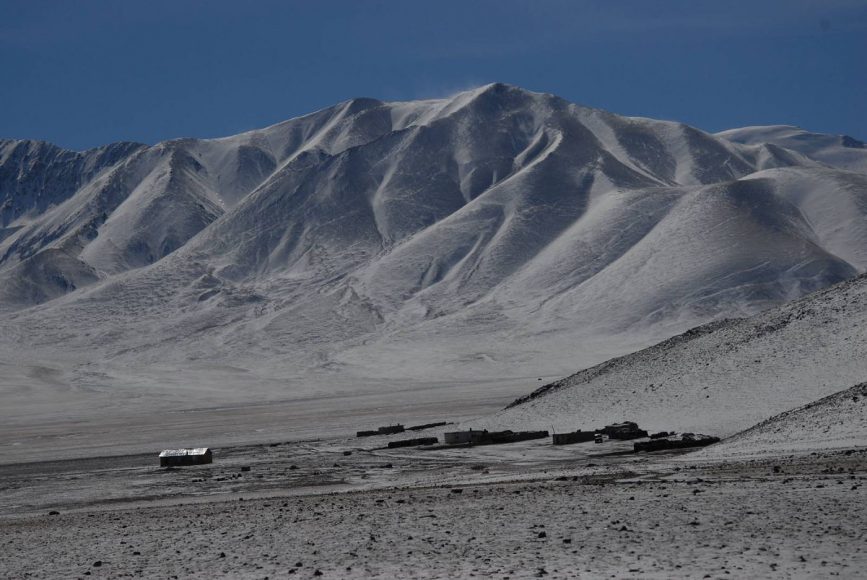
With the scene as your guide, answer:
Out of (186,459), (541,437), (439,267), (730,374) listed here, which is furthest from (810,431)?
(439,267)

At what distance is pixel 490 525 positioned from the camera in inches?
674

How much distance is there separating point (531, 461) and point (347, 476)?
464 centimetres

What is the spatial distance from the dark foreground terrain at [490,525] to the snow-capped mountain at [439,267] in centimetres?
7015

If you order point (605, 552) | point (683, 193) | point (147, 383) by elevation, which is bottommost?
point (605, 552)

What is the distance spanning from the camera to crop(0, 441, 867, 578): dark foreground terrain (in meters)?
14.0

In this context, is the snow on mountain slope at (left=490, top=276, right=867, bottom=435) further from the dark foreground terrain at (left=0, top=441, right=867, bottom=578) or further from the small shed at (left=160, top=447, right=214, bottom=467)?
the small shed at (left=160, top=447, right=214, bottom=467)

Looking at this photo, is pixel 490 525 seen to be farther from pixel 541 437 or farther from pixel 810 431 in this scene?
pixel 541 437

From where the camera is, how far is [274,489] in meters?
26.8

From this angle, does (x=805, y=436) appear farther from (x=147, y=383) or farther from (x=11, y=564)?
(x=147, y=383)

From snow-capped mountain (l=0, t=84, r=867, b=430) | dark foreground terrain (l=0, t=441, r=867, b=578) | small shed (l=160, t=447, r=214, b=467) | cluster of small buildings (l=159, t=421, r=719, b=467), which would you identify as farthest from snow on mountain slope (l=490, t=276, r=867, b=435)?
snow-capped mountain (l=0, t=84, r=867, b=430)

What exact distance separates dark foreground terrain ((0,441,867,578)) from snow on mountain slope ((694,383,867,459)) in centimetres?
129

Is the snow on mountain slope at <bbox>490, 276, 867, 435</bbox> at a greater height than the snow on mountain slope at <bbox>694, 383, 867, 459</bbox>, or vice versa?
the snow on mountain slope at <bbox>490, 276, 867, 435</bbox>

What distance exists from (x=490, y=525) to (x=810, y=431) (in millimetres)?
11436

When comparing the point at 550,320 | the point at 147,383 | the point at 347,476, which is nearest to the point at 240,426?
the point at 347,476
